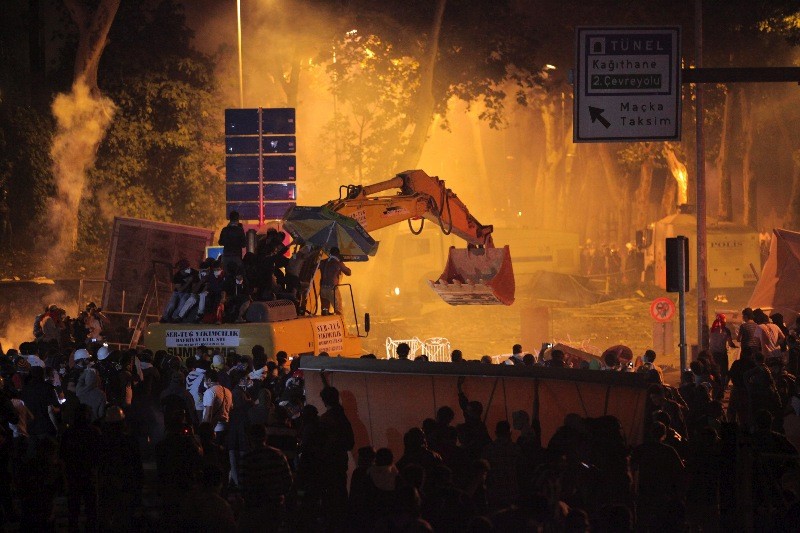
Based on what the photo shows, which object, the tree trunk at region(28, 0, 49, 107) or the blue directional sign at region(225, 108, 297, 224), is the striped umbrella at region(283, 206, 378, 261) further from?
the tree trunk at region(28, 0, 49, 107)

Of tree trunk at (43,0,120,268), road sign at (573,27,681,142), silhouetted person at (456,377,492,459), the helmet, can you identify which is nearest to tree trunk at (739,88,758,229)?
tree trunk at (43,0,120,268)

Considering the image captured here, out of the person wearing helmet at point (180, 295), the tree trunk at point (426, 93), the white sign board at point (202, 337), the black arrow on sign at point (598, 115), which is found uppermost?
the tree trunk at point (426, 93)

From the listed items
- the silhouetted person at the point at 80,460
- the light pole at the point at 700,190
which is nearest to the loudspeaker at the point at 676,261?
the light pole at the point at 700,190

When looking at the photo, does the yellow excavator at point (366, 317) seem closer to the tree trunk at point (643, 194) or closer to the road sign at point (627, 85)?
the road sign at point (627, 85)

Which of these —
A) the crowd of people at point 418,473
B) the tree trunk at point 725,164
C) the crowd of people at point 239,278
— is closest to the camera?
the crowd of people at point 418,473

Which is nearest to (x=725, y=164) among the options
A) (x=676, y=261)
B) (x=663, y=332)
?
(x=663, y=332)

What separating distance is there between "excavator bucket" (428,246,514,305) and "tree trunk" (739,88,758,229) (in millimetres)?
33514

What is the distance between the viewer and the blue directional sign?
26.4m

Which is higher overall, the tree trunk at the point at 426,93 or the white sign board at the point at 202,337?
the tree trunk at the point at 426,93

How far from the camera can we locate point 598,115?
631 inches

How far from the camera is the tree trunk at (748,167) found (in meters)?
52.2

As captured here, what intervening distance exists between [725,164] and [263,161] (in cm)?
3170

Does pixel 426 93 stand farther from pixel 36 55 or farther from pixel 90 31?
pixel 36 55

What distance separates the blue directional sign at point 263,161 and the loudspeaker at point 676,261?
11.9m
